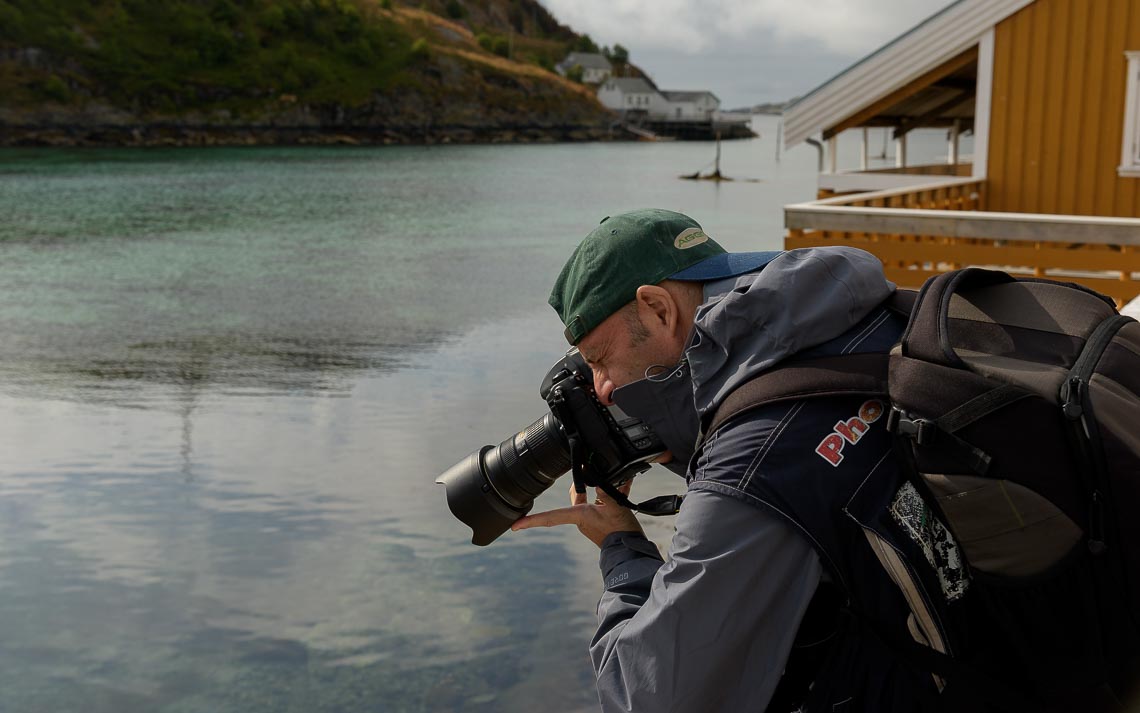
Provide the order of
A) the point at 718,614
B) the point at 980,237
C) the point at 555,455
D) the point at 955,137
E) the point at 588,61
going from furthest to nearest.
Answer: the point at 588,61
the point at 955,137
the point at 980,237
the point at 555,455
the point at 718,614

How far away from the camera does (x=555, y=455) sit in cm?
226

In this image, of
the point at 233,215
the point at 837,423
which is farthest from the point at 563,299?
the point at 233,215

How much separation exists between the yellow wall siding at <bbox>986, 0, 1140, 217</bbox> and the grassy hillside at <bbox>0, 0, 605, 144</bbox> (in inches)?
3584

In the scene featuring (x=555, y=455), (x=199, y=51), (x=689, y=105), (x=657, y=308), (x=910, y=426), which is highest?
(x=199, y=51)

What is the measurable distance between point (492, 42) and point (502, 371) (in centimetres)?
14762

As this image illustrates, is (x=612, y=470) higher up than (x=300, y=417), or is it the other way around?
(x=612, y=470)

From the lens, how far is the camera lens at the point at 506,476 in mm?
2254

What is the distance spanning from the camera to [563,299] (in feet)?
6.41

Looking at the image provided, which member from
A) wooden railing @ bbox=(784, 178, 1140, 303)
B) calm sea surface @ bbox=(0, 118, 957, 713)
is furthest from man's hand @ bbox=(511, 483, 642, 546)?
wooden railing @ bbox=(784, 178, 1140, 303)

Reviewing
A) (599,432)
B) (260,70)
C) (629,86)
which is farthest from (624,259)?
(629,86)

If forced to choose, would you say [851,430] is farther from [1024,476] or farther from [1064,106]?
[1064,106]

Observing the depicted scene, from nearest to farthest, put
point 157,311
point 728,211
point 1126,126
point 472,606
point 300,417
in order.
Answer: point 472,606, point 300,417, point 1126,126, point 157,311, point 728,211

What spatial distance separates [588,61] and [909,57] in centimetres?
15970

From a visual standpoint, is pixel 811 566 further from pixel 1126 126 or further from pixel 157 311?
pixel 157 311
